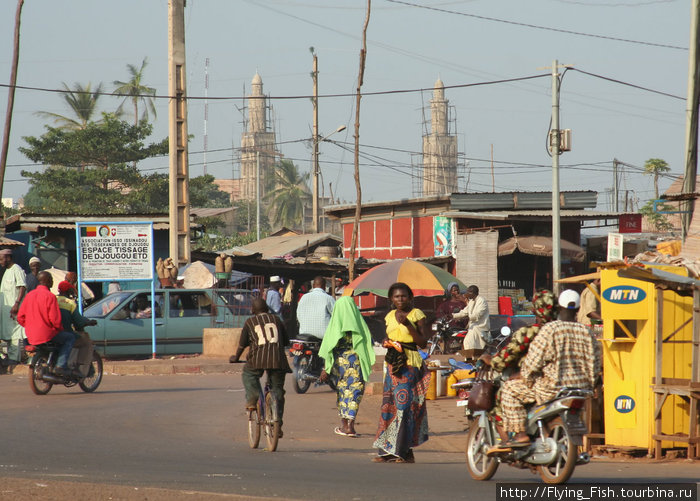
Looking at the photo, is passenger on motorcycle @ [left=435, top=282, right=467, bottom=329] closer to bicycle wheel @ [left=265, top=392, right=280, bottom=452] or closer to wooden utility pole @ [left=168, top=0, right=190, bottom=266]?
wooden utility pole @ [left=168, top=0, right=190, bottom=266]

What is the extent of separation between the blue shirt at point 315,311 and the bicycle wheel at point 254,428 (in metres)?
4.14

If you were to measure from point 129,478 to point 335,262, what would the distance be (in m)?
26.1

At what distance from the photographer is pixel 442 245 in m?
34.8

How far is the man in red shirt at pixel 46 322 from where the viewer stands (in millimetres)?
13836

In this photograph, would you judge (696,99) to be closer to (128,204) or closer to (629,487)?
(629,487)

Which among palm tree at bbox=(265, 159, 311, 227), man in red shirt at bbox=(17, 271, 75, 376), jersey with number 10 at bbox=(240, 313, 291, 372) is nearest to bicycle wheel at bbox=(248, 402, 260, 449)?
jersey with number 10 at bbox=(240, 313, 291, 372)

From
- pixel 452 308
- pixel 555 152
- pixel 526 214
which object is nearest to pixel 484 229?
pixel 526 214

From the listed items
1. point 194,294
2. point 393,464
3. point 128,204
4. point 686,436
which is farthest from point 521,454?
point 128,204

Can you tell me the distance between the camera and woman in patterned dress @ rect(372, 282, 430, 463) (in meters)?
8.83

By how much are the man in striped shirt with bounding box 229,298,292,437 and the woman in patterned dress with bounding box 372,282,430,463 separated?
1199mm

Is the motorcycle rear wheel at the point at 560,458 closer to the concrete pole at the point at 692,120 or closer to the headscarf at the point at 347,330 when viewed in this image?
the headscarf at the point at 347,330

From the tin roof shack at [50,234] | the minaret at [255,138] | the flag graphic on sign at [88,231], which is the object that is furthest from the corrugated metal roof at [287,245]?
the minaret at [255,138]

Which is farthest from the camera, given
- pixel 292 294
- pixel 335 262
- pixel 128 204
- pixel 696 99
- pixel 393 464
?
pixel 128 204

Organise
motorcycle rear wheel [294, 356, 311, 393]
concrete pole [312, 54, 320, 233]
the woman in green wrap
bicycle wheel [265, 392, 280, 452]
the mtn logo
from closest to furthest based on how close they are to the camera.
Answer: the mtn logo → bicycle wheel [265, 392, 280, 452] → the woman in green wrap → motorcycle rear wheel [294, 356, 311, 393] → concrete pole [312, 54, 320, 233]
